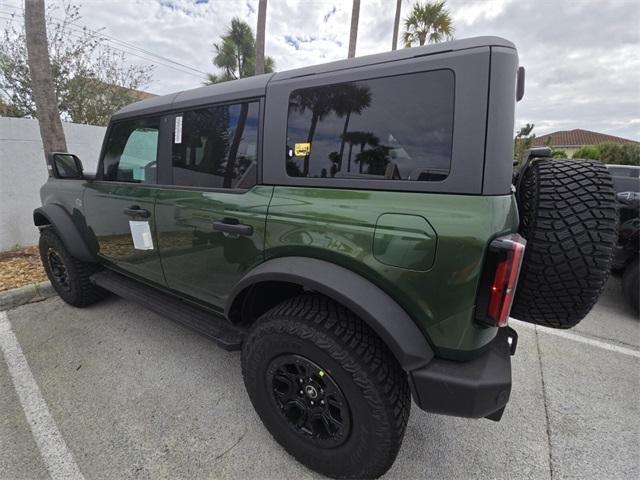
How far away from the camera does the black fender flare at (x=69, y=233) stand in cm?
288

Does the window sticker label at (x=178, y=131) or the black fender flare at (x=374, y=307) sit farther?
the window sticker label at (x=178, y=131)

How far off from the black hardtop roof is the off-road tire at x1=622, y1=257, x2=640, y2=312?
3.93 m

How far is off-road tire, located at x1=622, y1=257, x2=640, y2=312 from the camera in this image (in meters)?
3.61

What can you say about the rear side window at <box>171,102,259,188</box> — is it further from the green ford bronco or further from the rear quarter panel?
the rear quarter panel

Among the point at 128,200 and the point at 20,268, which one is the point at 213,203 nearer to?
the point at 128,200

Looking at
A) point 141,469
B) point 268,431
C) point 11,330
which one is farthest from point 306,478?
point 11,330

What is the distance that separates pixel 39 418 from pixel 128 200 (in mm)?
1503

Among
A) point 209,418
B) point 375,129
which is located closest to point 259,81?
point 375,129

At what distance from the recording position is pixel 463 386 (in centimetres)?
128

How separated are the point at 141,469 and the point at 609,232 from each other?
99.9 inches

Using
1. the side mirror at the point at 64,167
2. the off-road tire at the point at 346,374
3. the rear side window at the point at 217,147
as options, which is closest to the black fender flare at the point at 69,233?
the side mirror at the point at 64,167

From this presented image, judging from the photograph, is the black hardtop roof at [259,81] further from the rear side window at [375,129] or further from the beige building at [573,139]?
the beige building at [573,139]

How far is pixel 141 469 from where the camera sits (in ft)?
5.43

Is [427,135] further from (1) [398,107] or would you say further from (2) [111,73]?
(2) [111,73]
